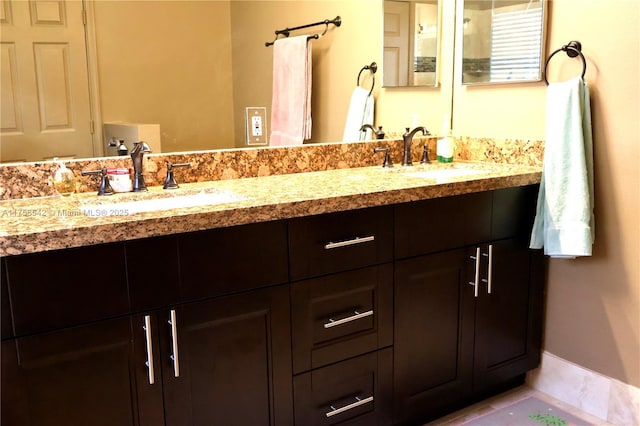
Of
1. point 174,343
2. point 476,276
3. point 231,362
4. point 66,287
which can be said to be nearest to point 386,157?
point 476,276

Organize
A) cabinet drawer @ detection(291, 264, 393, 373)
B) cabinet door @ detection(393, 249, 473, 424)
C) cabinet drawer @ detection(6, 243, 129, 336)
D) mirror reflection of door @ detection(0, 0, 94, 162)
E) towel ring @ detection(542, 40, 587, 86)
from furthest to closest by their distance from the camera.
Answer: towel ring @ detection(542, 40, 587, 86)
cabinet door @ detection(393, 249, 473, 424)
cabinet drawer @ detection(291, 264, 393, 373)
mirror reflection of door @ detection(0, 0, 94, 162)
cabinet drawer @ detection(6, 243, 129, 336)

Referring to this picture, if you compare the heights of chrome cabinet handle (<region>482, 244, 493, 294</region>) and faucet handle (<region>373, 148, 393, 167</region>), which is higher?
faucet handle (<region>373, 148, 393, 167</region>)

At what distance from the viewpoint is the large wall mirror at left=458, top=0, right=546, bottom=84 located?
2172 millimetres

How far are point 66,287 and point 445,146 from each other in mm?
1680

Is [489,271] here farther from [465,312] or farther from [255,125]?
[255,125]

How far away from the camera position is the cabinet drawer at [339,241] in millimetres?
1621

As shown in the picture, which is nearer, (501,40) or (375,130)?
(501,40)

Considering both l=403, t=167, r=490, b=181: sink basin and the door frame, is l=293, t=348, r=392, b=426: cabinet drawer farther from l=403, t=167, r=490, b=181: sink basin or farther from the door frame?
the door frame

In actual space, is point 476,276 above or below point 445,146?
below

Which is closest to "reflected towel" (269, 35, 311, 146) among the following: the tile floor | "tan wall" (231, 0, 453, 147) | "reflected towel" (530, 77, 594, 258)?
"tan wall" (231, 0, 453, 147)

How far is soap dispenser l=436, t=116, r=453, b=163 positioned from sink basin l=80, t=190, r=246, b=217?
1078mm

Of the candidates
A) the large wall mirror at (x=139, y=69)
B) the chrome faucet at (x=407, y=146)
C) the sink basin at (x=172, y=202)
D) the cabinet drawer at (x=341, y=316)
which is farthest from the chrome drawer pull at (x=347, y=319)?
the chrome faucet at (x=407, y=146)

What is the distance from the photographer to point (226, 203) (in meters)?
1.54

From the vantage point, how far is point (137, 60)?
1.72m
